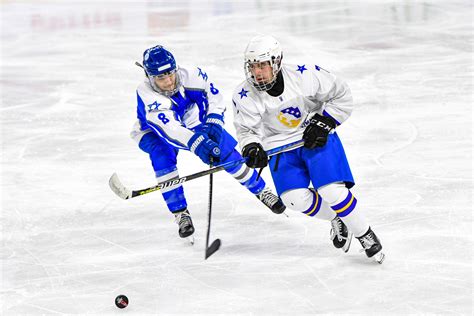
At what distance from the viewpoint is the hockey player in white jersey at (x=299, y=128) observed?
326 cm

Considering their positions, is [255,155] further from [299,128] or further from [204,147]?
[204,147]

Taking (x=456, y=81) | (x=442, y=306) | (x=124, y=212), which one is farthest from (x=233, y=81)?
(x=442, y=306)

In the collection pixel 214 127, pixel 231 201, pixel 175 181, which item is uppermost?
pixel 214 127

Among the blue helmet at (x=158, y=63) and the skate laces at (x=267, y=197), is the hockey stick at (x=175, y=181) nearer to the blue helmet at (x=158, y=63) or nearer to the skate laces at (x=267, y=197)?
the skate laces at (x=267, y=197)

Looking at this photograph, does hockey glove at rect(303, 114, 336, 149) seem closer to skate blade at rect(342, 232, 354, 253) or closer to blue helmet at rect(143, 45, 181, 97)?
skate blade at rect(342, 232, 354, 253)

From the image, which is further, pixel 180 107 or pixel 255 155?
pixel 180 107

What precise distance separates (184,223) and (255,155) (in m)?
0.70

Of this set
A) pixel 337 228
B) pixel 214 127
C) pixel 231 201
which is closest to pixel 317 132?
pixel 337 228

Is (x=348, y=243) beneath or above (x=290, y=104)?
beneath

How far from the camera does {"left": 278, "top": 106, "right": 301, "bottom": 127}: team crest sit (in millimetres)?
3344

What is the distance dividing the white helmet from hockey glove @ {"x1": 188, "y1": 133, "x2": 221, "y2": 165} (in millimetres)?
452

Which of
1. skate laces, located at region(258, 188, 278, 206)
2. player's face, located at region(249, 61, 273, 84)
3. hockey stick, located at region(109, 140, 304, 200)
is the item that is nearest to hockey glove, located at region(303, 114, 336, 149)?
hockey stick, located at region(109, 140, 304, 200)

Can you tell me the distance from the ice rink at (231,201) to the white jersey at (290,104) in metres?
0.55

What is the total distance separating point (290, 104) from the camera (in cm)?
332
